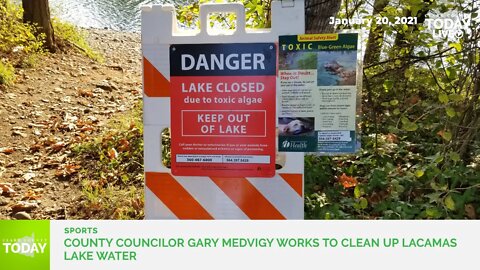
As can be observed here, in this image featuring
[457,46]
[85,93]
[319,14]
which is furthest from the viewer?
[85,93]

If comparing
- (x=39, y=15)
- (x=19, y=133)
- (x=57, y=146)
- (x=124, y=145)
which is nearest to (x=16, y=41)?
(x=39, y=15)

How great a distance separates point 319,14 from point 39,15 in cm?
696

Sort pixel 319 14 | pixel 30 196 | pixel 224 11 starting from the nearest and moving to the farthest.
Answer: pixel 224 11
pixel 319 14
pixel 30 196

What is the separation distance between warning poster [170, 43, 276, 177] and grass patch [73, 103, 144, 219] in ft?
5.08

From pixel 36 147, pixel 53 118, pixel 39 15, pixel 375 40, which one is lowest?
pixel 36 147

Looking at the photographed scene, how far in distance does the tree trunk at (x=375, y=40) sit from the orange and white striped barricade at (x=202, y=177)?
1.83m

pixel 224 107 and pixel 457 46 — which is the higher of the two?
pixel 457 46

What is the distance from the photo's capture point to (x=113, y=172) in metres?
4.62

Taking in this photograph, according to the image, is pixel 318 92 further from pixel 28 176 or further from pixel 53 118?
pixel 53 118

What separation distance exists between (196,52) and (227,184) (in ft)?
1.95

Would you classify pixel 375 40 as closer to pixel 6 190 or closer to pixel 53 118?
pixel 6 190

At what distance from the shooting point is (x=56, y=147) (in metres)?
5.44

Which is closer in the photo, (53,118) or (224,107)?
(224,107)

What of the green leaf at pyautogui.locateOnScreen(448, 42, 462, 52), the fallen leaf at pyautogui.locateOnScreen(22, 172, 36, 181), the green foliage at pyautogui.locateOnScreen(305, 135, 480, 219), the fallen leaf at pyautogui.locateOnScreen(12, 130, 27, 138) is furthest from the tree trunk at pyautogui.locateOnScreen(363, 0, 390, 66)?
the fallen leaf at pyautogui.locateOnScreen(12, 130, 27, 138)
